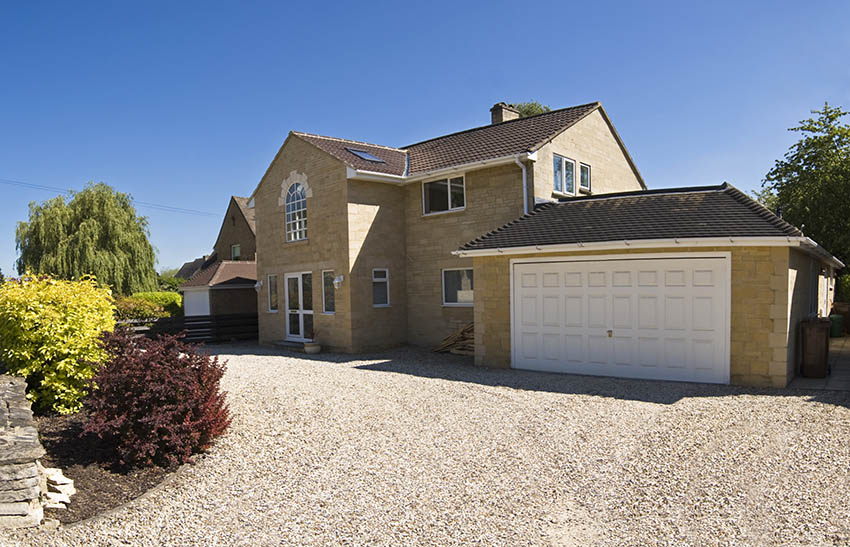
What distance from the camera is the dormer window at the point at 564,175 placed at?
16.7 meters

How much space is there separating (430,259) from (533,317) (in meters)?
5.41

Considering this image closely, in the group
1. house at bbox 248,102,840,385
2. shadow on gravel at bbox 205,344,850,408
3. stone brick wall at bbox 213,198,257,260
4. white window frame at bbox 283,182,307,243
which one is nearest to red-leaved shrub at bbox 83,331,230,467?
shadow on gravel at bbox 205,344,850,408

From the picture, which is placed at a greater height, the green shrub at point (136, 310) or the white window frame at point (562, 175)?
the white window frame at point (562, 175)

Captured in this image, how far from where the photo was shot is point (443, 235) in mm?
17266

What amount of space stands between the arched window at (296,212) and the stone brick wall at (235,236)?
14.1 m

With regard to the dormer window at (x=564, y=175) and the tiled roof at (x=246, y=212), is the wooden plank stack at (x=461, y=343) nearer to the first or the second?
the dormer window at (x=564, y=175)

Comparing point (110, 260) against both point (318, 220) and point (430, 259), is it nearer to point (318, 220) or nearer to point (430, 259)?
point (318, 220)

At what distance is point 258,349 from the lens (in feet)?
63.2

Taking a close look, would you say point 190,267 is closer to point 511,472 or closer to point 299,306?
point 299,306

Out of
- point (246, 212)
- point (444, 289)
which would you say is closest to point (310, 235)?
point (444, 289)

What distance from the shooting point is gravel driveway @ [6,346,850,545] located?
5055mm

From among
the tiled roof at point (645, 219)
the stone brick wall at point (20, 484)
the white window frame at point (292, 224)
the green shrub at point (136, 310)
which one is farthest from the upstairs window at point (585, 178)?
the green shrub at point (136, 310)

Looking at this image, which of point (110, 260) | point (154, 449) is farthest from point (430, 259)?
point (110, 260)

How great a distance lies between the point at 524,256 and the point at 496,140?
19.9 ft
